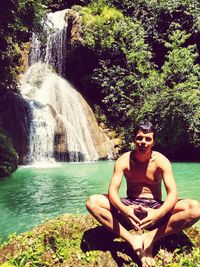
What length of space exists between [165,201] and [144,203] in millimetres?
359

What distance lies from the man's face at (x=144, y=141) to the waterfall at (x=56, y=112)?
13.2 meters

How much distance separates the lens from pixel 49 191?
1019 cm

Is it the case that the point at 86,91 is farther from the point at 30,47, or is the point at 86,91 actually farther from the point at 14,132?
the point at 14,132

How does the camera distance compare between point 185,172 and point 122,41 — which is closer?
point 185,172

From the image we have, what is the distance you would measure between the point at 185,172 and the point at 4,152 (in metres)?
7.30

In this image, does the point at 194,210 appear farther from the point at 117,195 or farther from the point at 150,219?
the point at 117,195

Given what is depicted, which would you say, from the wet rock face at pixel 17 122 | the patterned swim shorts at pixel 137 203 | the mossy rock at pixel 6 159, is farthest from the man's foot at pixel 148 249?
the wet rock face at pixel 17 122

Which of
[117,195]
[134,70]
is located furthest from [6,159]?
[134,70]

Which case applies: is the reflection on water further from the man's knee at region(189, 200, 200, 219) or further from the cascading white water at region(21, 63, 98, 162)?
the cascading white water at region(21, 63, 98, 162)

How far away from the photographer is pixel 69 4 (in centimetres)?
2731

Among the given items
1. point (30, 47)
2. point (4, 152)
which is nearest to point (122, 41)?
point (30, 47)

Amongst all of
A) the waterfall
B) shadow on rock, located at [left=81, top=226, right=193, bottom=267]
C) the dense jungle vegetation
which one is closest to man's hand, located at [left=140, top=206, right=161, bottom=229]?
shadow on rock, located at [left=81, top=226, right=193, bottom=267]

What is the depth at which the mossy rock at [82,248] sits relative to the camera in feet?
12.1

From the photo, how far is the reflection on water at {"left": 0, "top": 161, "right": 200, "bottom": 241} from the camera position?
7.46 metres
